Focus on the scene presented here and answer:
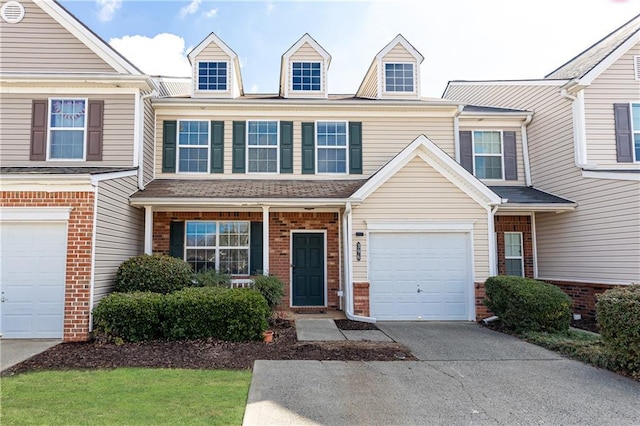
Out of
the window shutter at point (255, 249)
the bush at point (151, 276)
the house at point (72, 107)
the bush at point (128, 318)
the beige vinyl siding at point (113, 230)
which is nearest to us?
the bush at point (128, 318)

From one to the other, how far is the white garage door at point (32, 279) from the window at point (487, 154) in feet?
37.9

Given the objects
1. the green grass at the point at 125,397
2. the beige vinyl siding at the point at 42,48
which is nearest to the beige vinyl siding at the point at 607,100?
the green grass at the point at 125,397

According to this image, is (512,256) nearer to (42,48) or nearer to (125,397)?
(125,397)

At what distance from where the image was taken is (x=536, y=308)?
27.9 feet

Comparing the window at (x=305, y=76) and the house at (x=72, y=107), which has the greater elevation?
the window at (x=305, y=76)

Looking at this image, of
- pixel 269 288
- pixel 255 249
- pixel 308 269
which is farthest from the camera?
pixel 308 269

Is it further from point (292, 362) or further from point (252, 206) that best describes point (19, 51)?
point (292, 362)

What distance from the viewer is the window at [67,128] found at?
33.6ft

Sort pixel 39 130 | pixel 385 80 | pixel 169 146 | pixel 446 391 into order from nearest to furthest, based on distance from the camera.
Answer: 1. pixel 446 391
2. pixel 39 130
3. pixel 169 146
4. pixel 385 80

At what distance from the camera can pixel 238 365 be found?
626cm

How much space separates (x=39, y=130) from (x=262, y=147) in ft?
18.7

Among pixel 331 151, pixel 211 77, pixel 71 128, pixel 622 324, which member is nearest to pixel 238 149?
pixel 211 77

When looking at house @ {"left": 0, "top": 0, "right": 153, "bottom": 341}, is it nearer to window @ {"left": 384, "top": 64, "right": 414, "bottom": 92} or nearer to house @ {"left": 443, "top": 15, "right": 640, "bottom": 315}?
window @ {"left": 384, "top": 64, "right": 414, "bottom": 92}

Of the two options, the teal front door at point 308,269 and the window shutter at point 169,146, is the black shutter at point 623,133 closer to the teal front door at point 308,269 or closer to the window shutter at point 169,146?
the teal front door at point 308,269
